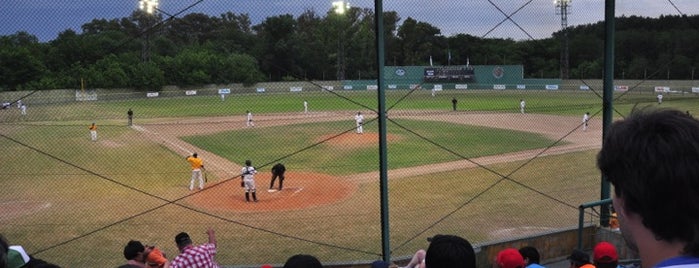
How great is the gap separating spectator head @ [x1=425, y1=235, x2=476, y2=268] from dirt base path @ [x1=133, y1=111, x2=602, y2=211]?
5698mm

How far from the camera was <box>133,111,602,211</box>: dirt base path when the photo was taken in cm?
1595

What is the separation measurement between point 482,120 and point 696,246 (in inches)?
1463

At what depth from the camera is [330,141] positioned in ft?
92.3

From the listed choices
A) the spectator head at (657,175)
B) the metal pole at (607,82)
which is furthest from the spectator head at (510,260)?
the metal pole at (607,82)

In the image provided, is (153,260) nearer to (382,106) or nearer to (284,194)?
(382,106)

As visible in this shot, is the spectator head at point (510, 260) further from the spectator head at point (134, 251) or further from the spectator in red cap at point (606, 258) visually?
the spectator head at point (134, 251)

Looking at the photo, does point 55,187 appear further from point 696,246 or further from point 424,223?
point 696,246

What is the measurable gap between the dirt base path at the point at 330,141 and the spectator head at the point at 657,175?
284 inches

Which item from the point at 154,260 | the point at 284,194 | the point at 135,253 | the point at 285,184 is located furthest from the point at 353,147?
the point at 135,253

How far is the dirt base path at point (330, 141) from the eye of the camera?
1595 cm

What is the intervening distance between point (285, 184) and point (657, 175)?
17.0 m

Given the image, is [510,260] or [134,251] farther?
[134,251]

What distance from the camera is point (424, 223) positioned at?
43.0ft

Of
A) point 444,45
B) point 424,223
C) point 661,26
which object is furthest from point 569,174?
point 661,26
